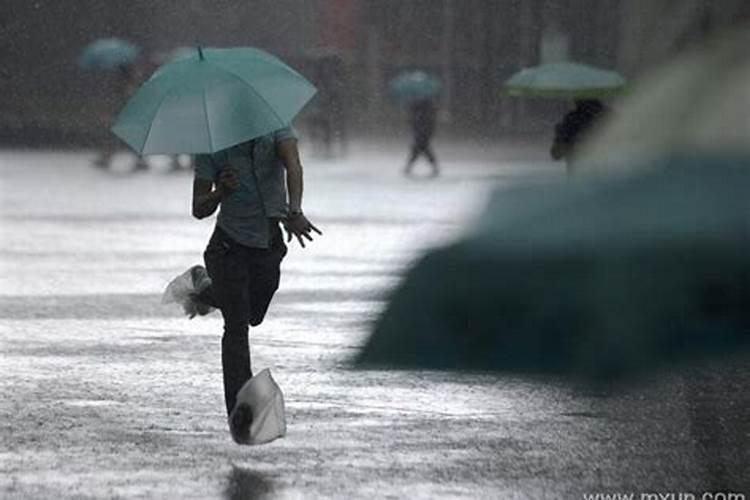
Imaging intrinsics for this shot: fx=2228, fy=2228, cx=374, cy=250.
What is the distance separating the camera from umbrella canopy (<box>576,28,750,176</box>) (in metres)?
5.04

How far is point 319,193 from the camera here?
21078 mm

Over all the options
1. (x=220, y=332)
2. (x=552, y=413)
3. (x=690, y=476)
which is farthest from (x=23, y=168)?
(x=690, y=476)

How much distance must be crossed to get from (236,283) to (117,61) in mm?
13053

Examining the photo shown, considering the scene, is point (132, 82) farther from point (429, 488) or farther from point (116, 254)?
point (429, 488)

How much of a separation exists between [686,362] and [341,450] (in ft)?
10.8

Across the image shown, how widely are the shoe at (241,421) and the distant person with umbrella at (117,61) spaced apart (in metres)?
12.4

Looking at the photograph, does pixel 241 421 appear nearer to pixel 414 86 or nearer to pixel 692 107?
pixel 692 107

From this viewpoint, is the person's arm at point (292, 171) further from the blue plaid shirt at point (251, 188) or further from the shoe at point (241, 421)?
the shoe at point (241, 421)

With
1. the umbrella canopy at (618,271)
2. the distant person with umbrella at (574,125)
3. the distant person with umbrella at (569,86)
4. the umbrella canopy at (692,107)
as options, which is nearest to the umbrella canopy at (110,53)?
the distant person with umbrella at (569,86)

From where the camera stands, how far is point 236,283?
848 cm

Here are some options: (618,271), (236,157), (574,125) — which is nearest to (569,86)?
(574,125)

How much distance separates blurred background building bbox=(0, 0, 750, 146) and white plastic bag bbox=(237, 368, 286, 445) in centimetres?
943

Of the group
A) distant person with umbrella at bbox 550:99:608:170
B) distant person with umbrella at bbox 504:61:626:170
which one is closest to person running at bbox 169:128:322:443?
distant person with umbrella at bbox 550:99:608:170

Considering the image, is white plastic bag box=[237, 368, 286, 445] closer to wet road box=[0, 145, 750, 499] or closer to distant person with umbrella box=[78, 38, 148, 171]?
wet road box=[0, 145, 750, 499]
